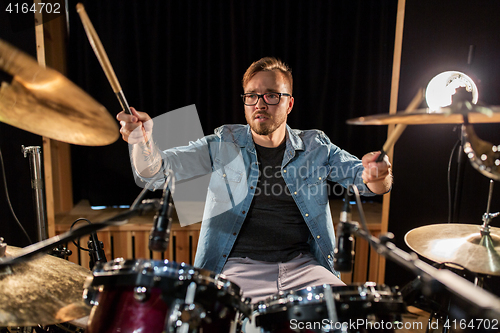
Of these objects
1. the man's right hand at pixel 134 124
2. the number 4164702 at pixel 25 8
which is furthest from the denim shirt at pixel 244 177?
the number 4164702 at pixel 25 8

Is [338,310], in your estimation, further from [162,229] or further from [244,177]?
[244,177]

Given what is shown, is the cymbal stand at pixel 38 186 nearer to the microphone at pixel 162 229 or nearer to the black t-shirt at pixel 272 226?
the black t-shirt at pixel 272 226

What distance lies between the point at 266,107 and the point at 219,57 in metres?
0.92

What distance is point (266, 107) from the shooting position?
1.52 m

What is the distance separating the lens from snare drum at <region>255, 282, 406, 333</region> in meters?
0.73

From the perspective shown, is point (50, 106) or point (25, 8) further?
point (25, 8)

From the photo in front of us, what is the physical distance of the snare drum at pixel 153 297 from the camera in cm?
72

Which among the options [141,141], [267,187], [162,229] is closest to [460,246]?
[267,187]

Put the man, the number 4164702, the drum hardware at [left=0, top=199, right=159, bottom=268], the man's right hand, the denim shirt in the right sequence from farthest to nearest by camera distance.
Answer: the number 4164702, the denim shirt, the man, the man's right hand, the drum hardware at [left=0, top=199, right=159, bottom=268]

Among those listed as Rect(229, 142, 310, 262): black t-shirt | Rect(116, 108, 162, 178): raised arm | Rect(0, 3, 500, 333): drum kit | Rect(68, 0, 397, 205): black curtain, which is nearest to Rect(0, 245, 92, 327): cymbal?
Rect(0, 3, 500, 333): drum kit

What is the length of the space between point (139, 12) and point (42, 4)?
569 millimetres

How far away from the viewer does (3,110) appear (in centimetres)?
85

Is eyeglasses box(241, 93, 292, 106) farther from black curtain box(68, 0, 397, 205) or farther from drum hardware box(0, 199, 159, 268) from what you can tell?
drum hardware box(0, 199, 159, 268)

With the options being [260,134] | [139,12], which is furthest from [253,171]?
[139,12]
